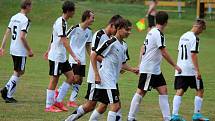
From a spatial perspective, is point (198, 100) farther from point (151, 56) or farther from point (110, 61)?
point (110, 61)

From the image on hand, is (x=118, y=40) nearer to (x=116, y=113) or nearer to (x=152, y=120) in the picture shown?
(x=116, y=113)

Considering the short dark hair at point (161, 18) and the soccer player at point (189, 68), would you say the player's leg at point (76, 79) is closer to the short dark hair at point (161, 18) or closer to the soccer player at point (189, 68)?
the soccer player at point (189, 68)

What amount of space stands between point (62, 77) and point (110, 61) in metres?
8.92

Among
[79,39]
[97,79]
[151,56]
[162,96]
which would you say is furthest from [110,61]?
[79,39]

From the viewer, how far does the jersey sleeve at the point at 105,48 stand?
9594 mm

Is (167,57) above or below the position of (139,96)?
above

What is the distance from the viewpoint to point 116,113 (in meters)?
9.70

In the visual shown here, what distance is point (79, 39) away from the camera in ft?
42.3

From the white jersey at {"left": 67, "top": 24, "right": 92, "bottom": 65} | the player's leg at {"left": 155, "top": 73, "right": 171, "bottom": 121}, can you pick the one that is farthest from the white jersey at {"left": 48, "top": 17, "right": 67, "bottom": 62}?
the player's leg at {"left": 155, "top": 73, "right": 171, "bottom": 121}

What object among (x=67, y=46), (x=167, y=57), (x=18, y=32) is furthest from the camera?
(x=18, y=32)

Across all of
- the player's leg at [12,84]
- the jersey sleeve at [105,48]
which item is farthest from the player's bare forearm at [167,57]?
the player's leg at [12,84]

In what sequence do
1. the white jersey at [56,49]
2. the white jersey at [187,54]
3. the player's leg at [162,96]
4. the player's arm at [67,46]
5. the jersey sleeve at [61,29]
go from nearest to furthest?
the player's leg at [162,96] < the white jersey at [187,54] < the player's arm at [67,46] < the jersey sleeve at [61,29] < the white jersey at [56,49]

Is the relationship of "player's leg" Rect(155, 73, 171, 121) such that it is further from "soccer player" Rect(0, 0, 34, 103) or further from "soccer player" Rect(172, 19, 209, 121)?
"soccer player" Rect(0, 0, 34, 103)

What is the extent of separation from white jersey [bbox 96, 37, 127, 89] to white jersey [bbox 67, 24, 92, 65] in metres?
3.12
